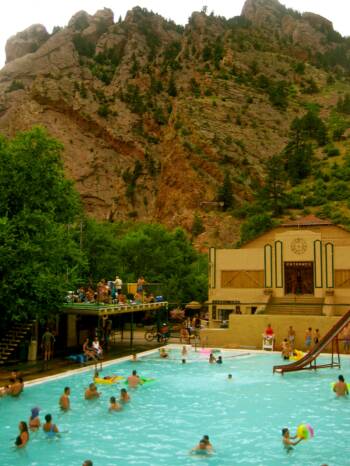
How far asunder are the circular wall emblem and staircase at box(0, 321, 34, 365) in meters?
19.9

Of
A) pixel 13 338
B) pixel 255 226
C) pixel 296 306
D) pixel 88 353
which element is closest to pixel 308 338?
pixel 296 306

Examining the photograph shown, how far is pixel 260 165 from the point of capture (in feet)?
280

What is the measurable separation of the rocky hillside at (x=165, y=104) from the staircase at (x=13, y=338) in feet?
151

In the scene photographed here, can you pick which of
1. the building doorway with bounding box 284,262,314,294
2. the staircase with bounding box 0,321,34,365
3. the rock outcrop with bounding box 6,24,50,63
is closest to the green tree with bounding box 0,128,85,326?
the staircase with bounding box 0,321,34,365

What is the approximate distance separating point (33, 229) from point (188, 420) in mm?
11448

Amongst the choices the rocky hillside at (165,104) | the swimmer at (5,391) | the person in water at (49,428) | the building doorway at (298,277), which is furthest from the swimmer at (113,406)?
the rocky hillside at (165,104)

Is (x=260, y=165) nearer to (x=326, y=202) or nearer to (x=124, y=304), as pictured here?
(x=326, y=202)

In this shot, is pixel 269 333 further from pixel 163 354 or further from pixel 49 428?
pixel 49 428

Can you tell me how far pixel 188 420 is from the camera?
16.2 m

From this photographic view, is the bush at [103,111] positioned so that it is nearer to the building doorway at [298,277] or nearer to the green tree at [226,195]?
the green tree at [226,195]

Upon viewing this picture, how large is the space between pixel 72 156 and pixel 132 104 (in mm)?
17408

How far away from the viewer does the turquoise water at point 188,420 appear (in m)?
12.7

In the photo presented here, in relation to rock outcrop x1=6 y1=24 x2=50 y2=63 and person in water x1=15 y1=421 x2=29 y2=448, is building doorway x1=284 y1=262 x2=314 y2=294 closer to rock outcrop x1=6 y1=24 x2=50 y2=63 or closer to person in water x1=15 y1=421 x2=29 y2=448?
person in water x1=15 y1=421 x2=29 y2=448

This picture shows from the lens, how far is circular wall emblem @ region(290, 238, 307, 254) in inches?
1465
